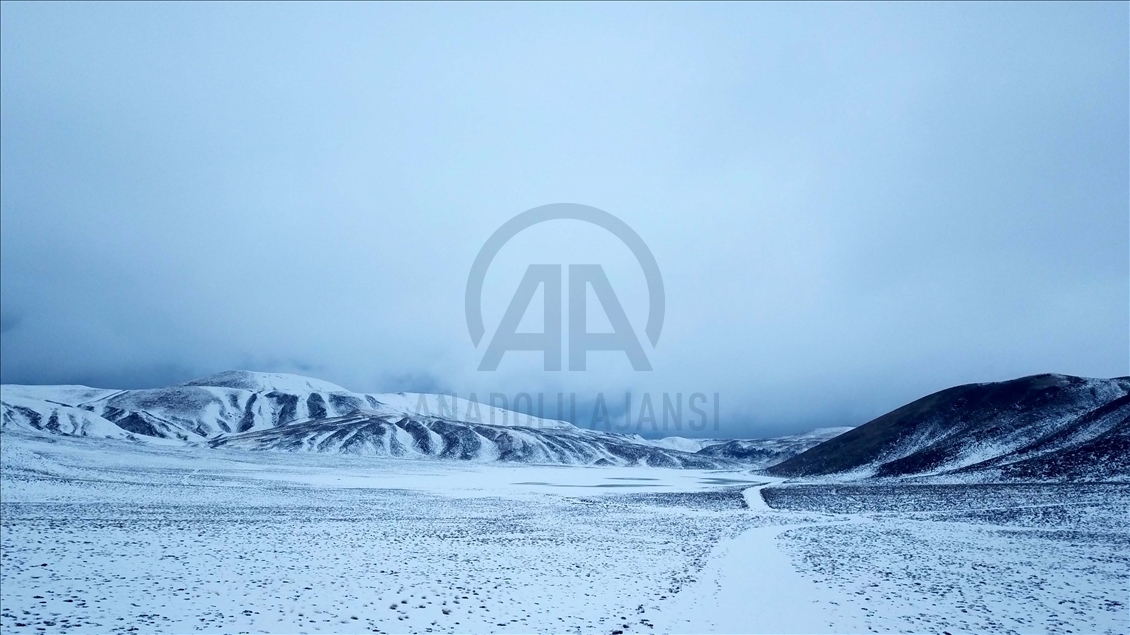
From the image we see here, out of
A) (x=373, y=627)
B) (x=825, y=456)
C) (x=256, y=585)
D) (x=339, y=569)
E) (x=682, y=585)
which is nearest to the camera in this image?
(x=373, y=627)

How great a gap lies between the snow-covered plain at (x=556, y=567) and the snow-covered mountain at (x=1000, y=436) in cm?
1695

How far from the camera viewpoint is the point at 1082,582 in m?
17.9

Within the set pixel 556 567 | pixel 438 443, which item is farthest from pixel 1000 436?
pixel 438 443

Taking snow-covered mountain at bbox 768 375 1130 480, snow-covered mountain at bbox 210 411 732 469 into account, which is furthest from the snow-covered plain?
snow-covered mountain at bbox 210 411 732 469

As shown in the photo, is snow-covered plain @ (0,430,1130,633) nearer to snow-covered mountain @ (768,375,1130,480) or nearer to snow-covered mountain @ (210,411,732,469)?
snow-covered mountain @ (768,375,1130,480)

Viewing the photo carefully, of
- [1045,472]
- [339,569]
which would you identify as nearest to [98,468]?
[339,569]

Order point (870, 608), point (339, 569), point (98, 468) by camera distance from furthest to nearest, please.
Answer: point (98, 468), point (339, 569), point (870, 608)

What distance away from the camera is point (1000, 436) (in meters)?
73.9

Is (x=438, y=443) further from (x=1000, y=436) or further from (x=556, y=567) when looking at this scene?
(x=556, y=567)

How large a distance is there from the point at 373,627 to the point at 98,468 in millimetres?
64801

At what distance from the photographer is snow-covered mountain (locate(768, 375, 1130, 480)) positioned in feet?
174

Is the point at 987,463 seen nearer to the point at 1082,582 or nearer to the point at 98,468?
the point at 1082,582

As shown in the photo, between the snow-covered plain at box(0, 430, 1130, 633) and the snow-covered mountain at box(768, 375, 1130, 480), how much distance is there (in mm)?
16953

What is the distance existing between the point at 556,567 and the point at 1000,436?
79.0 meters
